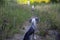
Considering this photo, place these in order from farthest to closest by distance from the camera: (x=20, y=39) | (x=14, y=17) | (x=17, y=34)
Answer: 1. (x=14, y=17)
2. (x=17, y=34)
3. (x=20, y=39)

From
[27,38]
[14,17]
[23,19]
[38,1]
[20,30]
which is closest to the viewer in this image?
[27,38]

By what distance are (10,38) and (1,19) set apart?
1.10 m

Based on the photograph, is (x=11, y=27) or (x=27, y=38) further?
(x=11, y=27)

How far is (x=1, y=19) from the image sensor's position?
774 cm

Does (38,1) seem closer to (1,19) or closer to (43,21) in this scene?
(43,21)

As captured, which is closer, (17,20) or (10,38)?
(10,38)

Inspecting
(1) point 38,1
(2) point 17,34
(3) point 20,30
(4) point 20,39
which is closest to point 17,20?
(3) point 20,30

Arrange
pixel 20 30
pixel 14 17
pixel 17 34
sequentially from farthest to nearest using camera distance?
pixel 14 17
pixel 20 30
pixel 17 34

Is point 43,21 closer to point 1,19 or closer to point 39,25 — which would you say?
point 39,25

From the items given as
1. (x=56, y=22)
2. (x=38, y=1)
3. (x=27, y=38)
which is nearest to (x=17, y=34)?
(x=27, y=38)

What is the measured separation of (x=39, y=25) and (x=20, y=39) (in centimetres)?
159

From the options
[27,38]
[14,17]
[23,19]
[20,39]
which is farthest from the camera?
[23,19]

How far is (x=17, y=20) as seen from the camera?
28.8 ft

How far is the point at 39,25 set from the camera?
8.23m
